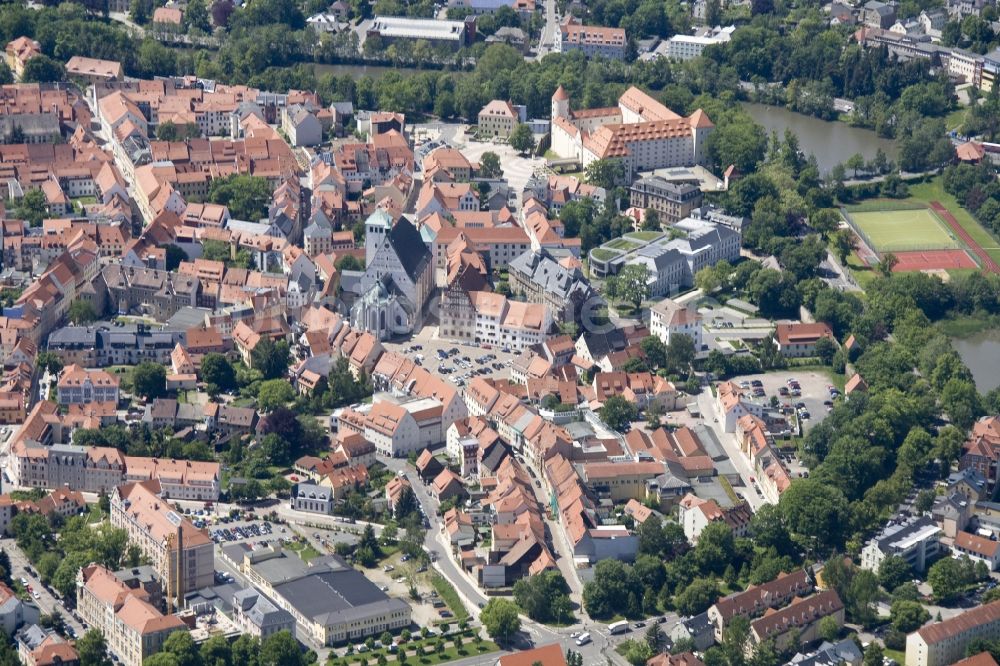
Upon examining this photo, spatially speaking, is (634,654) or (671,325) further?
(671,325)

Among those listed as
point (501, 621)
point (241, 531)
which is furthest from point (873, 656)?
point (241, 531)

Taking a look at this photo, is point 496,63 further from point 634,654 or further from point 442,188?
point 634,654

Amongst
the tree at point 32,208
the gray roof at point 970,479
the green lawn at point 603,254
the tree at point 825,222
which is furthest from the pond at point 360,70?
the gray roof at point 970,479

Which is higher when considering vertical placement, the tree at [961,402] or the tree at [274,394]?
the tree at [961,402]

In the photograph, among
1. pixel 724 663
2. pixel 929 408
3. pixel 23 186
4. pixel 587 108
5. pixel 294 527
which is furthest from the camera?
pixel 587 108

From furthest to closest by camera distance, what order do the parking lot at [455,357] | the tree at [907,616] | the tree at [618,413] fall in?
the parking lot at [455,357] → the tree at [618,413] → the tree at [907,616]

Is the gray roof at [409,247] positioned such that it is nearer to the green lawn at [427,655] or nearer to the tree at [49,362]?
the tree at [49,362]

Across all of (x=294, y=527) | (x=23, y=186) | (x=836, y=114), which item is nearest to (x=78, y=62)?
(x=23, y=186)
